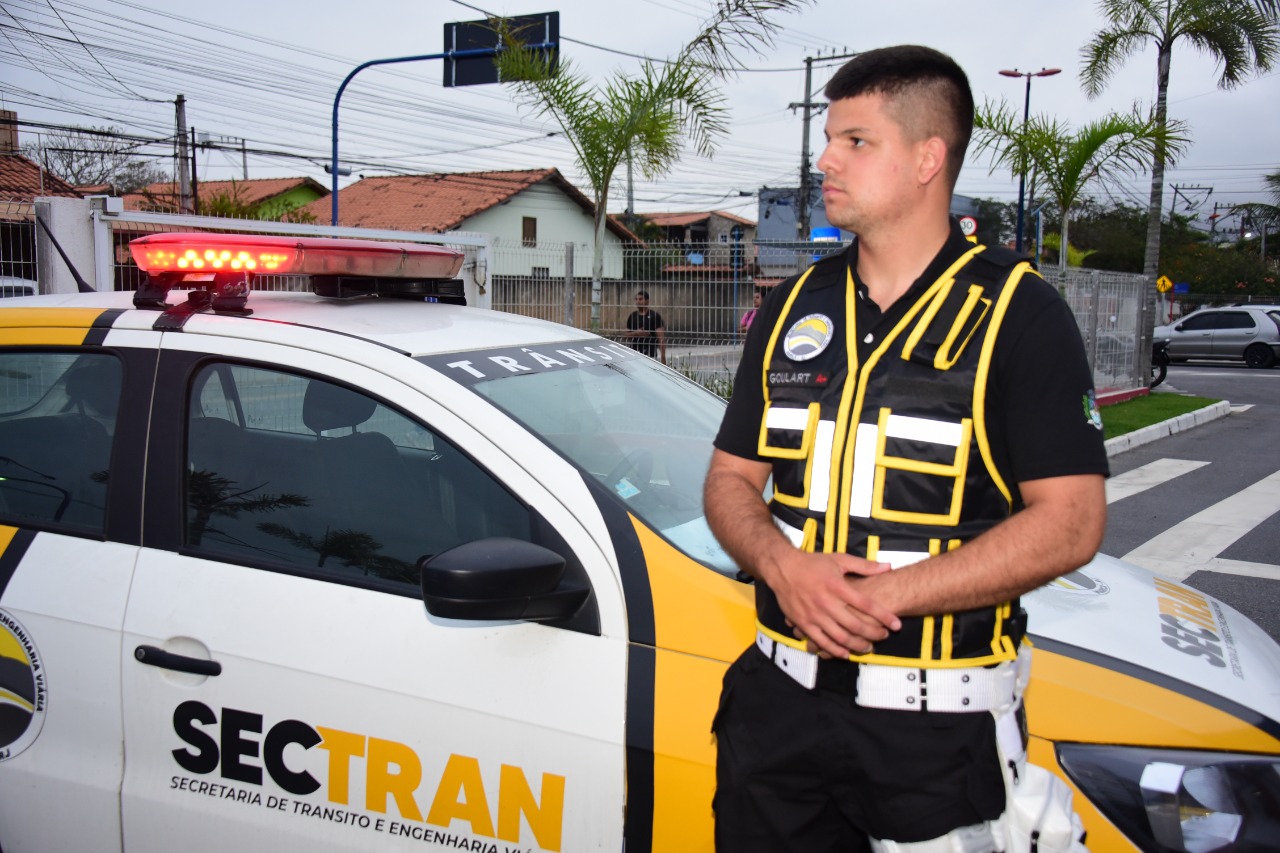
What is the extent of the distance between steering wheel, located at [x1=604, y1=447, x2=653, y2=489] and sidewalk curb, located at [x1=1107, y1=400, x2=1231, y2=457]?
8032 millimetres

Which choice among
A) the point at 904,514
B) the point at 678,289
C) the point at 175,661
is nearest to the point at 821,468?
the point at 904,514

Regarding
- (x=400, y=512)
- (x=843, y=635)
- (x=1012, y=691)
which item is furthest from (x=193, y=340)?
(x=1012, y=691)

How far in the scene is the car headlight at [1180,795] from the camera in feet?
5.57

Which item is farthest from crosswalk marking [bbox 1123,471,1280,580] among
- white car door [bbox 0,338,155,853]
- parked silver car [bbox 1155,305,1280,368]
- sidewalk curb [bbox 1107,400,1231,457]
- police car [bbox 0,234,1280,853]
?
parked silver car [bbox 1155,305,1280,368]

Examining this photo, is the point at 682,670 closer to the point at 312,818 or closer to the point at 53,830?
the point at 312,818

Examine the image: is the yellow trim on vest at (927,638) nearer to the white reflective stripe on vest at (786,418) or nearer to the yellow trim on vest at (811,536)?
the yellow trim on vest at (811,536)

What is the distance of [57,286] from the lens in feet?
19.8

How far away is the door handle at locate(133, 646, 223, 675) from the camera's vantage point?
6.82 feet

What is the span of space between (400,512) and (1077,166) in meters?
12.0

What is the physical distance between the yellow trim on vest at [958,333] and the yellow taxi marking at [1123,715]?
0.63 metres

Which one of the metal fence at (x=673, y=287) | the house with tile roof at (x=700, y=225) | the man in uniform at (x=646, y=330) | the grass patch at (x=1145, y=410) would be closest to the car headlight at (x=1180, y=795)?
the metal fence at (x=673, y=287)

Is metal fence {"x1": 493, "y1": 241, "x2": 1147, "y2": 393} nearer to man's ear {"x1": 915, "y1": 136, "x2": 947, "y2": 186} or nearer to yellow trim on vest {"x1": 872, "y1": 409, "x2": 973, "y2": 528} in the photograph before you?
man's ear {"x1": 915, "y1": 136, "x2": 947, "y2": 186}

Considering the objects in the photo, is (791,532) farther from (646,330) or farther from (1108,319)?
(1108,319)

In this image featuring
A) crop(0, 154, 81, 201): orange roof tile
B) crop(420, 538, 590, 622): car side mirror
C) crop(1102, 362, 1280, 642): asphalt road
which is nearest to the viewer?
crop(420, 538, 590, 622): car side mirror
